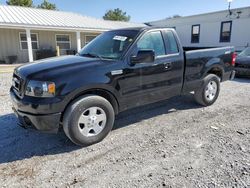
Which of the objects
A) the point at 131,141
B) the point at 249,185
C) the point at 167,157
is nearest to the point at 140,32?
the point at 131,141

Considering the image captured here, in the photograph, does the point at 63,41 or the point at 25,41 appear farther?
the point at 63,41

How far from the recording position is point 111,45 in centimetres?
446

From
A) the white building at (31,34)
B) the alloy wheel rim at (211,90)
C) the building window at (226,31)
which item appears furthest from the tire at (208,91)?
the building window at (226,31)

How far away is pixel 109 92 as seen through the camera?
3861 mm

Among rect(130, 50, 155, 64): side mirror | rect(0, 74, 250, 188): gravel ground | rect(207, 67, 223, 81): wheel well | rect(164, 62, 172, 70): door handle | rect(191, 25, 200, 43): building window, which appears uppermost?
rect(191, 25, 200, 43): building window

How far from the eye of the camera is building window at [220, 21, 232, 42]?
18891mm

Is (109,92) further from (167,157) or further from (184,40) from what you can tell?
(184,40)

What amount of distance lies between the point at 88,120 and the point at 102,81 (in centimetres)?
69

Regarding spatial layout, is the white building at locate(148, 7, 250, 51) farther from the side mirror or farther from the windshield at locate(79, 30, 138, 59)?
the side mirror

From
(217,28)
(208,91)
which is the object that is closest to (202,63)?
(208,91)

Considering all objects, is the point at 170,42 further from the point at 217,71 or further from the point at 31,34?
the point at 31,34

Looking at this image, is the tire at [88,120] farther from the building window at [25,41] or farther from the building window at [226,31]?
the building window at [226,31]

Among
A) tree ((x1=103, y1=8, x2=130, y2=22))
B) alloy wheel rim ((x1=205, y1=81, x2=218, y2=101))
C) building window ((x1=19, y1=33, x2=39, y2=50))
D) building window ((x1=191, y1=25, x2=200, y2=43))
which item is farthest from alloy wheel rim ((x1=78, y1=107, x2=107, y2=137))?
tree ((x1=103, y1=8, x2=130, y2=22))

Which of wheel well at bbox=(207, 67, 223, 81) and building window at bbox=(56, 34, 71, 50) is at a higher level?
building window at bbox=(56, 34, 71, 50)
